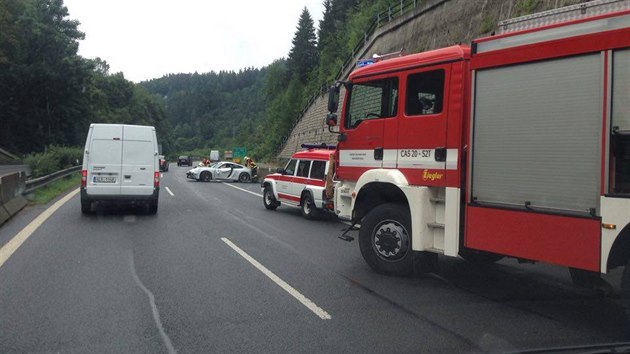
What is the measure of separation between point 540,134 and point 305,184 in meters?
9.81

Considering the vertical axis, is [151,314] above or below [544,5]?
below

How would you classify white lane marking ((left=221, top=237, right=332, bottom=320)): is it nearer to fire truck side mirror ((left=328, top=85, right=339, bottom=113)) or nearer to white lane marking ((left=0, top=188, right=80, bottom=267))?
fire truck side mirror ((left=328, top=85, right=339, bottom=113))

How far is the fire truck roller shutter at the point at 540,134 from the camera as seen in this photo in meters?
4.92

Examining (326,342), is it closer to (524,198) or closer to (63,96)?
(524,198)

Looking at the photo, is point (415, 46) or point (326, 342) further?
point (415, 46)

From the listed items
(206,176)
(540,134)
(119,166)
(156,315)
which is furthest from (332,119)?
(206,176)

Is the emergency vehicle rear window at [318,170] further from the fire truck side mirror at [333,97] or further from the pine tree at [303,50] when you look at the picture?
the pine tree at [303,50]

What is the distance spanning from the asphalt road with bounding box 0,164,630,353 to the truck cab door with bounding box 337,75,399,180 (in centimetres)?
154

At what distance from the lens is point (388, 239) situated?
A: 7281 millimetres

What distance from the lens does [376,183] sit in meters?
7.41

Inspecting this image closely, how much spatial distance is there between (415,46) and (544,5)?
10.8 m

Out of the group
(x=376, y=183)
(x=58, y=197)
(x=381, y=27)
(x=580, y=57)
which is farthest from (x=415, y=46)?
(x=580, y=57)

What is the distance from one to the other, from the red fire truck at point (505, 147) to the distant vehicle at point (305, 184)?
18.4ft

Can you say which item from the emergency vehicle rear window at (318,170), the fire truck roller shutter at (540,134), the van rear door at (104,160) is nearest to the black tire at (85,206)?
the van rear door at (104,160)
